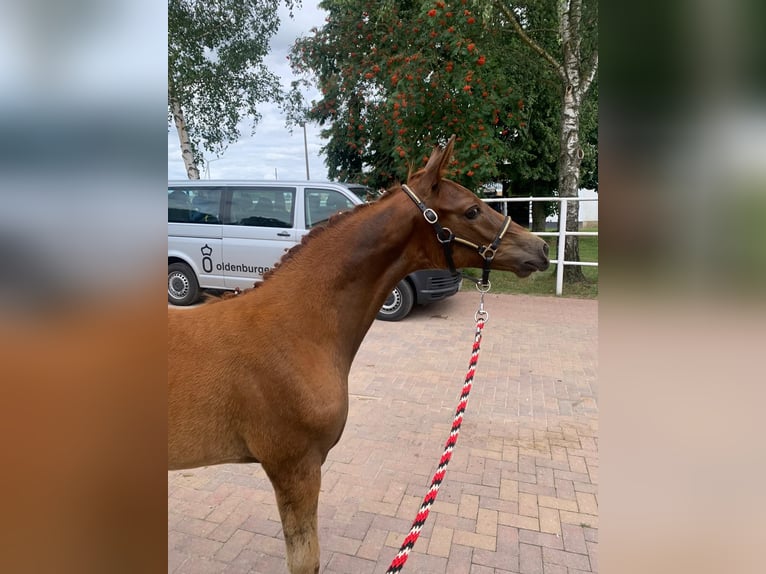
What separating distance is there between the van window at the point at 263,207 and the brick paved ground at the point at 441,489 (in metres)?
3.34

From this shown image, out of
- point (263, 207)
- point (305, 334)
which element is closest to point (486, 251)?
point (305, 334)

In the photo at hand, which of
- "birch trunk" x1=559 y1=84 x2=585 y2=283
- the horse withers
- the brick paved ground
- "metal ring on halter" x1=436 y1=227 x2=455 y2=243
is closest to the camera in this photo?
the horse withers

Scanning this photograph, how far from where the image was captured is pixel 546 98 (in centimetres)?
1275

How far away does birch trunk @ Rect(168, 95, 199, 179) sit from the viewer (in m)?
10.9

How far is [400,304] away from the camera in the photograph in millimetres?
7754

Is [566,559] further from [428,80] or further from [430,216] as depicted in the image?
[428,80]

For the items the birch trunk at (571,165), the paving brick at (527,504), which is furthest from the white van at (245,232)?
the paving brick at (527,504)

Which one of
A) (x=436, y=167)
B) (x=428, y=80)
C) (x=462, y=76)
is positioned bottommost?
(x=436, y=167)

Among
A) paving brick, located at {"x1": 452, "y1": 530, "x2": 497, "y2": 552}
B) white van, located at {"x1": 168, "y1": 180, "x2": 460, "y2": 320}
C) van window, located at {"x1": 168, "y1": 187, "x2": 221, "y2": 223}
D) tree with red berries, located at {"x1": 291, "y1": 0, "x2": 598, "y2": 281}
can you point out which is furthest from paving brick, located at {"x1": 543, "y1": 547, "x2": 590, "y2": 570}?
van window, located at {"x1": 168, "y1": 187, "x2": 221, "y2": 223}
